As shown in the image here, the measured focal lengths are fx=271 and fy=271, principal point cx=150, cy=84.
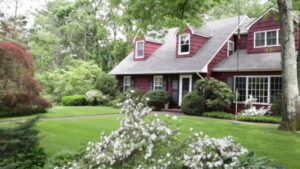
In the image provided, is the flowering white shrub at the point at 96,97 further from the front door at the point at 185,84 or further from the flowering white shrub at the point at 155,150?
the flowering white shrub at the point at 155,150

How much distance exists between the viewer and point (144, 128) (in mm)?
3670

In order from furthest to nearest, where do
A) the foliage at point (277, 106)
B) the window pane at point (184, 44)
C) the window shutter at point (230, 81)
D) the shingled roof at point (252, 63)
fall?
the window pane at point (184, 44) → the window shutter at point (230, 81) → the shingled roof at point (252, 63) → the foliage at point (277, 106)

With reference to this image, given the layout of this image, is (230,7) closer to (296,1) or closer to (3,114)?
(296,1)

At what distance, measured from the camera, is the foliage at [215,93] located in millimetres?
14781

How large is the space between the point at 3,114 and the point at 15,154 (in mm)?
9405

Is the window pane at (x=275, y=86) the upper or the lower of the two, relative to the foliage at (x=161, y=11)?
lower

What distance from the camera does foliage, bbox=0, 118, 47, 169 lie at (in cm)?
478

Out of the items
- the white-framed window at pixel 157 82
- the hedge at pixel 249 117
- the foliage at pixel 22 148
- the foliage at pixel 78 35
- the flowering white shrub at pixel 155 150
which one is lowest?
the hedge at pixel 249 117

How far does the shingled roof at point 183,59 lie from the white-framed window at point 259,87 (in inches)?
92.4

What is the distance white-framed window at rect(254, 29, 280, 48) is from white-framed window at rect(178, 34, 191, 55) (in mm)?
4353

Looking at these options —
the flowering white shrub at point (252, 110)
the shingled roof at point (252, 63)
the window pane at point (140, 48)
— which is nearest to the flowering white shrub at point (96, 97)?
the window pane at point (140, 48)

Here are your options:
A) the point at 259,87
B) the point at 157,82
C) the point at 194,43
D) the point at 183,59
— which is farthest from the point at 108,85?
the point at 259,87

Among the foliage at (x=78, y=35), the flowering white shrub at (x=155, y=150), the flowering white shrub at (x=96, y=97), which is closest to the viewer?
the flowering white shrub at (x=155, y=150)

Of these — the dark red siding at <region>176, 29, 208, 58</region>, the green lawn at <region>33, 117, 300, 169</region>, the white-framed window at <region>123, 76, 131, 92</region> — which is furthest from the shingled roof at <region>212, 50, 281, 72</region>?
the white-framed window at <region>123, 76, 131, 92</region>
